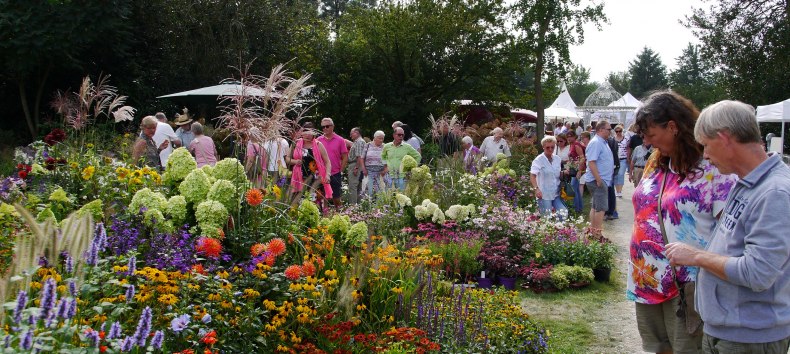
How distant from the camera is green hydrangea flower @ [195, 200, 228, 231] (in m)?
4.79

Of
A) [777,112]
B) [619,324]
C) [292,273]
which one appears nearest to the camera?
[292,273]

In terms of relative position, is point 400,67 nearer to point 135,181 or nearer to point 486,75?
point 486,75

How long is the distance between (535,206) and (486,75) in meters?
12.5

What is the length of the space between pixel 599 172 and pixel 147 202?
704 centimetres

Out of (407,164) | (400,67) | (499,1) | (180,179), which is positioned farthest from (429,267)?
(499,1)

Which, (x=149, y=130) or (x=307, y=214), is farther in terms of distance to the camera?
(x=149, y=130)

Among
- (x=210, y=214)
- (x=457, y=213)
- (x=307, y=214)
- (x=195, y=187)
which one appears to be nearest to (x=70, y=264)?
(x=210, y=214)

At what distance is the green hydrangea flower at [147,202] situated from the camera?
4938 millimetres

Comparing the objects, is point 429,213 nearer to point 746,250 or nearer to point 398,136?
point 398,136

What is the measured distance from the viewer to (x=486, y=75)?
2367cm

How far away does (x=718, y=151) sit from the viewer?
9.31 feet

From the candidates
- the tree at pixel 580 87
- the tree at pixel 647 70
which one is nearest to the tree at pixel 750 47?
the tree at pixel 647 70

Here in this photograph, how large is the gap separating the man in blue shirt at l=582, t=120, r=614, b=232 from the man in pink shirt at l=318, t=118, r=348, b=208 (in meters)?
3.74

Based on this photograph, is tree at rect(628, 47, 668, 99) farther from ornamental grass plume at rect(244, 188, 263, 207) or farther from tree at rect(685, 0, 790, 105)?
ornamental grass plume at rect(244, 188, 263, 207)
